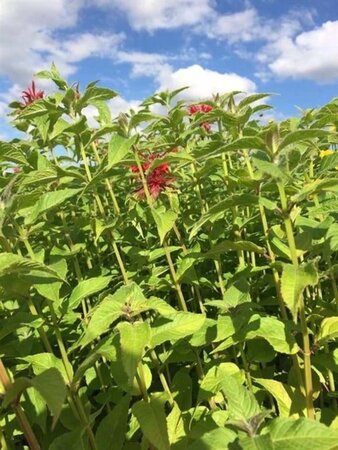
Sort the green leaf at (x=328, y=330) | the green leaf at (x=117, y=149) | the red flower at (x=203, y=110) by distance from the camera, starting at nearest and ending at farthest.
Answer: the green leaf at (x=328, y=330)
the green leaf at (x=117, y=149)
the red flower at (x=203, y=110)

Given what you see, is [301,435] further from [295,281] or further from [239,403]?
[295,281]

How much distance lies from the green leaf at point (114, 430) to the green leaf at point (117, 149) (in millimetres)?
1074

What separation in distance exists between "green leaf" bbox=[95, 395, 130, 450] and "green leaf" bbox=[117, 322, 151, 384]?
0.54m

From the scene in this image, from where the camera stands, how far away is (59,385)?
4.23ft

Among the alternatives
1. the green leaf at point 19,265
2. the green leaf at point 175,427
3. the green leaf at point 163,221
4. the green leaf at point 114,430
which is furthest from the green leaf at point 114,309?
the green leaf at point 175,427

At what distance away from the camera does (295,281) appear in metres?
1.61

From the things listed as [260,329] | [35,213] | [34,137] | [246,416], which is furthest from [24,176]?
[246,416]

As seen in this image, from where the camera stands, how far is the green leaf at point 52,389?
122cm

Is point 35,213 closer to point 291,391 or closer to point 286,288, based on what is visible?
point 286,288

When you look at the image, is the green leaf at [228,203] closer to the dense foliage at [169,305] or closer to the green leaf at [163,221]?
the dense foliage at [169,305]

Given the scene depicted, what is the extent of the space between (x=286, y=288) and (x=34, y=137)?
90.5 inches

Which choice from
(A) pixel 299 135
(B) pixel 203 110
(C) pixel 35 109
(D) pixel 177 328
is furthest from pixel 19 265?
(B) pixel 203 110

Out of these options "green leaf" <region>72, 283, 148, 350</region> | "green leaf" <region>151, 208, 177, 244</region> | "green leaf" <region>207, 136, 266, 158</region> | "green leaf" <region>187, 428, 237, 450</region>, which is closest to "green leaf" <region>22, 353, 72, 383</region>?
"green leaf" <region>72, 283, 148, 350</region>

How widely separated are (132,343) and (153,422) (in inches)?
15.3
